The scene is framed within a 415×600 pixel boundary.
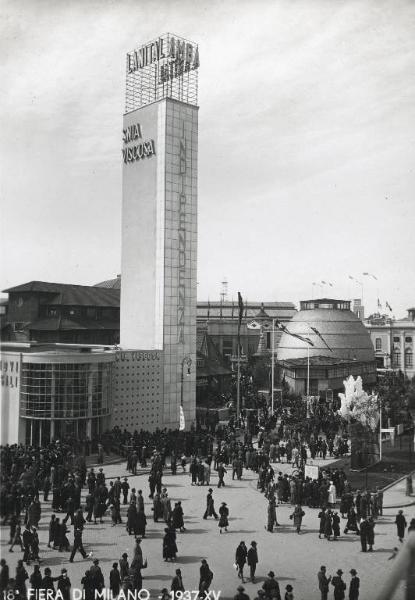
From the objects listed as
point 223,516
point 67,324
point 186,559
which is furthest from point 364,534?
point 67,324

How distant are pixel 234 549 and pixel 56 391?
21.4 m

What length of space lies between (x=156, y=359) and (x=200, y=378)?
67.1ft

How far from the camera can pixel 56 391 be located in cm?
4144

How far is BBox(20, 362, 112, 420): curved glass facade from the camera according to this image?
1623 inches

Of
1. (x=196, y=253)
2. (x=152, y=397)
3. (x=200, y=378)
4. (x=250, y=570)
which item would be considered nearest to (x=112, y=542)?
(x=250, y=570)

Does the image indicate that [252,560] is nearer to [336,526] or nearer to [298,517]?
[336,526]

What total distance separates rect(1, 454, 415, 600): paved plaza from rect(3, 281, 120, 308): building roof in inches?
2139

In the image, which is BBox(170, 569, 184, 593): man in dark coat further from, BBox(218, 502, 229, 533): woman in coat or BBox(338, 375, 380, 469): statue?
BBox(338, 375, 380, 469): statue

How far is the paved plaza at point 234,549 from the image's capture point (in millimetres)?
20016

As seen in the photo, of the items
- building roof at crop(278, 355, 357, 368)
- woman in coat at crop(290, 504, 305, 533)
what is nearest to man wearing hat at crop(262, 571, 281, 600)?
woman in coat at crop(290, 504, 305, 533)

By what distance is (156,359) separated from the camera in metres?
50.3

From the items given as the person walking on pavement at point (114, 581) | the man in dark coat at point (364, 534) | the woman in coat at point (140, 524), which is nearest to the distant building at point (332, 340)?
the woman in coat at point (140, 524)

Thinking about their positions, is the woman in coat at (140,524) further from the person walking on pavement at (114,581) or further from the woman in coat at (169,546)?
the person walking on pavement at (114,581)

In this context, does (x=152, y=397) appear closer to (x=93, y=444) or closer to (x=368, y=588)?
(x=93, y=444)
